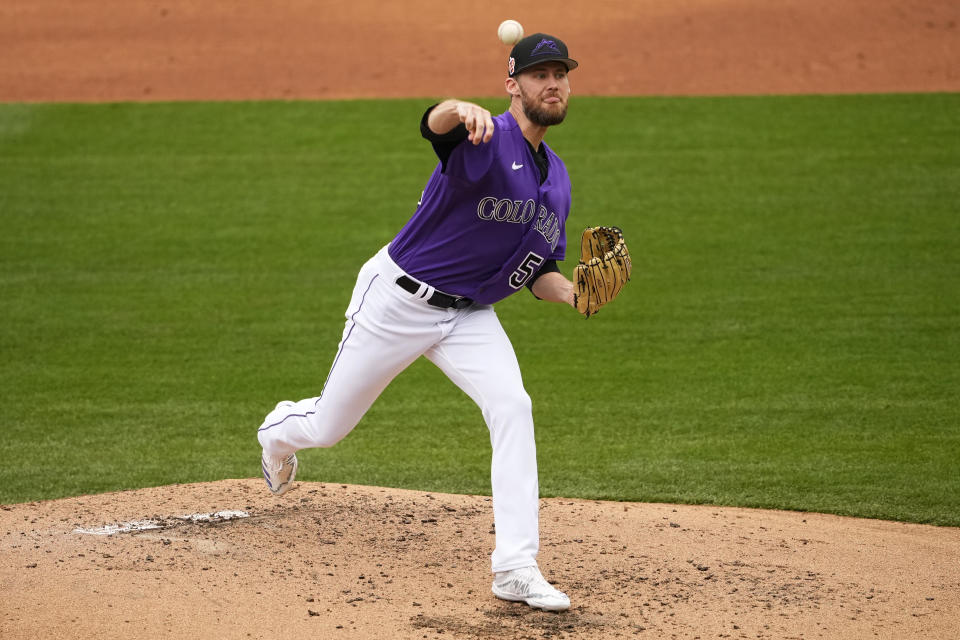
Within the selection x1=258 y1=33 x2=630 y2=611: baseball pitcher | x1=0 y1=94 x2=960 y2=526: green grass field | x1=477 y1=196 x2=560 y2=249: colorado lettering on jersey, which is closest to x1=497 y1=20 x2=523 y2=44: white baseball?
x1=258 y1=33 x2=630 y2=611: baseball pitcher

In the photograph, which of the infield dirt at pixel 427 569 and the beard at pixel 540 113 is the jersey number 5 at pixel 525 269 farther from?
the infield dirt at pixel 427 569

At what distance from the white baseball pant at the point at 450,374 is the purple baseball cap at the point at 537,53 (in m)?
0.87

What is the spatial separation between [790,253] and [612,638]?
7.75 m

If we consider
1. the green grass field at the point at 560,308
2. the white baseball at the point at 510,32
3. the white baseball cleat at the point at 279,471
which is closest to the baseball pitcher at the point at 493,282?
the white baseball cleat at the point at 279,471

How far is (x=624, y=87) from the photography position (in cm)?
1633

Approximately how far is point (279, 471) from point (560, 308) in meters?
5.43

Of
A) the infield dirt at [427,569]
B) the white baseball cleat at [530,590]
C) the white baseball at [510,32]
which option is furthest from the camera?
the white baseball at [510,32]

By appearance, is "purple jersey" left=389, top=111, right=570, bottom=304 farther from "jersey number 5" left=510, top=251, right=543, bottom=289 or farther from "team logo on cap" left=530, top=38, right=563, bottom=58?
"team logo on cap" left=530, top=38, right=563, bottom=58

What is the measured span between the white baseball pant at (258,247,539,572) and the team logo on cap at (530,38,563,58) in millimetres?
941

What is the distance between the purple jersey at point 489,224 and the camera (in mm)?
4301

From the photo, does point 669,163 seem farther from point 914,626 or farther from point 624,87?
point 914,626

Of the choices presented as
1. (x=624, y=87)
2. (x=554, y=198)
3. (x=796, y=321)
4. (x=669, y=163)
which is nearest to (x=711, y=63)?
(x=624, y=87)

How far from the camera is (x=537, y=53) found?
436 centimetres

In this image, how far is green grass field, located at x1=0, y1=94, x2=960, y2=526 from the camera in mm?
6789
